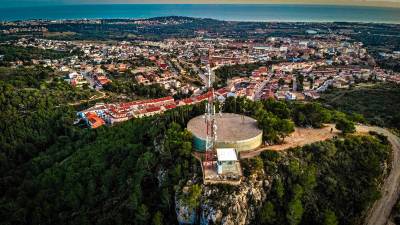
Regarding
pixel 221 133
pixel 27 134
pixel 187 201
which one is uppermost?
pixel 221 133

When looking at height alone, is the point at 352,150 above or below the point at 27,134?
above

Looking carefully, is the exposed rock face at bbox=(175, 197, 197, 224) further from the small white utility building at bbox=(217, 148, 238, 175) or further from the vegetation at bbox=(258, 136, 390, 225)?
the vegetation at bbox=(258, 136, 390, 225)

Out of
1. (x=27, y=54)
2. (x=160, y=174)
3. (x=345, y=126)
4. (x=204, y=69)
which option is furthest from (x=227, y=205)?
(x=27, y=54)

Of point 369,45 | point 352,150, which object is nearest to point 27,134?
point 352,150

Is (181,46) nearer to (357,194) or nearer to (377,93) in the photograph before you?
(377,93)

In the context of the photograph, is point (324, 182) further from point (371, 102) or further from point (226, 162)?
point (371, 102)

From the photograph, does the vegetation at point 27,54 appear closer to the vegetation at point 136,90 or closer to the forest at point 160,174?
the vegetation at point 136,90
